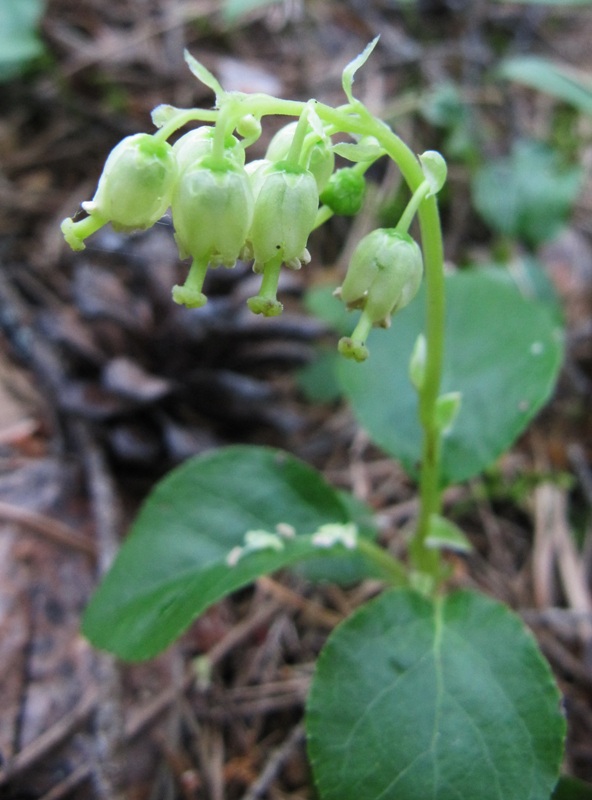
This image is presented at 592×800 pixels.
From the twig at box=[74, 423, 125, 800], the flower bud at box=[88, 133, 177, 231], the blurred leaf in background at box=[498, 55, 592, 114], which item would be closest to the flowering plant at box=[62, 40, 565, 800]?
the flower bud at box=[88, 133, 177, 231]

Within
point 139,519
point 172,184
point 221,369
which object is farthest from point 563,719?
point 221,369

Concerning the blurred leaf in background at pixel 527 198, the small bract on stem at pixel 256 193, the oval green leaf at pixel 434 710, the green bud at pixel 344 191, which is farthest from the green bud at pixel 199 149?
the blurred leaf in background at pixel 527 198

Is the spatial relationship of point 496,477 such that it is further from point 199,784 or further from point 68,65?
point 68,65

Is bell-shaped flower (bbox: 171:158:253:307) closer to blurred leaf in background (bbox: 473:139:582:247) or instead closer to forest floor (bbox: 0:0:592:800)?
forest floor (bbox: 0:0:592:800)

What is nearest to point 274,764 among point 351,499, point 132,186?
point 351,499

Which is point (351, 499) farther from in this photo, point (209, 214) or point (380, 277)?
point (209, 214)

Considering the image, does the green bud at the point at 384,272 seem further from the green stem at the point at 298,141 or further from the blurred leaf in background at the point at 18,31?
the blurred leaf in background at the point at 18,31
